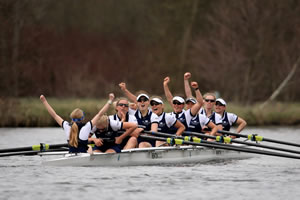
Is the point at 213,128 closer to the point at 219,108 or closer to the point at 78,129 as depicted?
the point at 219,108

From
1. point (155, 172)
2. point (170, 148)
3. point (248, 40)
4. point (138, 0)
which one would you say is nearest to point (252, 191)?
point (155, 172)

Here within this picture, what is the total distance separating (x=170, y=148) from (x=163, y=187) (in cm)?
307

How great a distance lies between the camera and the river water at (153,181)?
1008 cm

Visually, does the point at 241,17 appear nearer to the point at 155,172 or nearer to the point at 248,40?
the point at 248,40

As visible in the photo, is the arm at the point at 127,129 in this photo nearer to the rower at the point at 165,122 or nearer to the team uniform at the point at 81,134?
the team uniform at the point at 81,134

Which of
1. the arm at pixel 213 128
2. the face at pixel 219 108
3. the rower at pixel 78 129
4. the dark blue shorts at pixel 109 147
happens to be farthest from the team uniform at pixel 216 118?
the rower at pixel 78 129

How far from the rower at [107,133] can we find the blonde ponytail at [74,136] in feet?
1.47

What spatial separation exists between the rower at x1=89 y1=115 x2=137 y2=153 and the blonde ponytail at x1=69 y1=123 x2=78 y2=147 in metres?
0.45

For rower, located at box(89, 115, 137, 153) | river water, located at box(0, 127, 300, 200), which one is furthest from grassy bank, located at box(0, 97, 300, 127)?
rower, located at box(89, 115, 137, 153)

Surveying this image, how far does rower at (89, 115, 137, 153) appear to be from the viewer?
1225 cm

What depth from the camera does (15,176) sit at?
38.1ft

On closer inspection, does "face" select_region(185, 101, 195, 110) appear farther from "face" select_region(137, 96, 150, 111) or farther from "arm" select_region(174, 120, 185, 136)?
"face" select_region(137, 96, 150, 111)

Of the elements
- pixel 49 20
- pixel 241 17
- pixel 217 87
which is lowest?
pixel 217 87

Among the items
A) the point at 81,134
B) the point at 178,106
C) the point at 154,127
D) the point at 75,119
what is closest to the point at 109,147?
the point at 81,134
